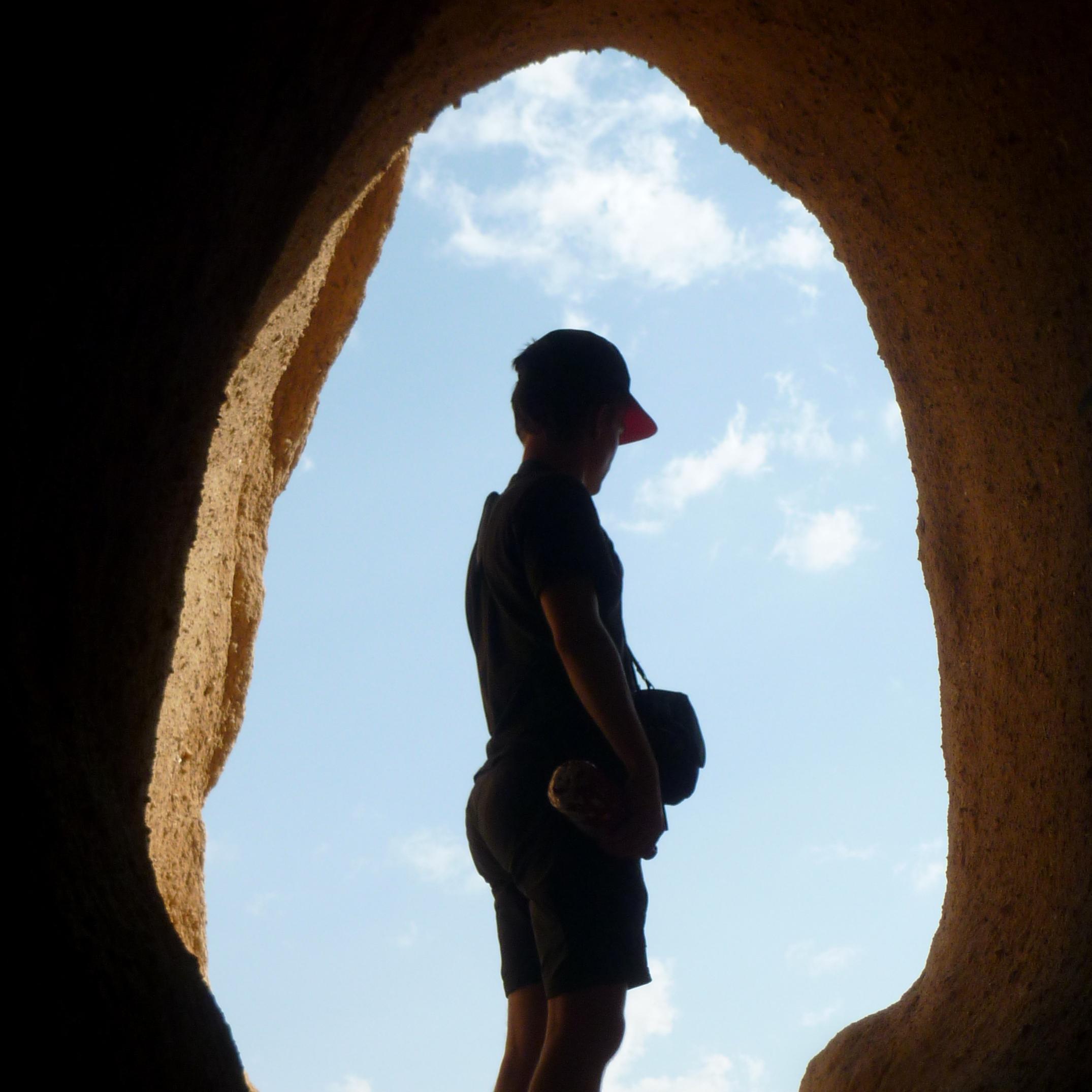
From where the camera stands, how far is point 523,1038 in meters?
1.86

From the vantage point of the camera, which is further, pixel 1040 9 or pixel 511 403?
pixel 511 403

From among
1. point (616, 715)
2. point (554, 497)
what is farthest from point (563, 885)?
point (554, 497)

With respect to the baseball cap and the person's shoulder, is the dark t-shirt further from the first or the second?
the baseball cap

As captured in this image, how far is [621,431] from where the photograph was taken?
2.15 m

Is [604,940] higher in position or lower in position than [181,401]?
lower

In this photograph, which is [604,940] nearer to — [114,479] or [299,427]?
[114,479]

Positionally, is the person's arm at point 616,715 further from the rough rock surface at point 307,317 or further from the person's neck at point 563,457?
the rough rock surface at point 307,317

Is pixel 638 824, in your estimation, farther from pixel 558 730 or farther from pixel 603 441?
pixel 603 441

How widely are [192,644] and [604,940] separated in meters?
1.46

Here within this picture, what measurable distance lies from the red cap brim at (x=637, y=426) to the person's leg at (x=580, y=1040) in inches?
40.7

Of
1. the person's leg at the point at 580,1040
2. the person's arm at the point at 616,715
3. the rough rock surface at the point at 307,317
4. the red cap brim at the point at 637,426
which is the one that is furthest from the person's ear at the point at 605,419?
the person's leg at the point at 580,1040

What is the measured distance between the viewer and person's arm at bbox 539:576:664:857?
5.61 ft

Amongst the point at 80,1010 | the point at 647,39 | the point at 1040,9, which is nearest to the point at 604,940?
the point at 80,1010

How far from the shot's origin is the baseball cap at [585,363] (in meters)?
2.07
